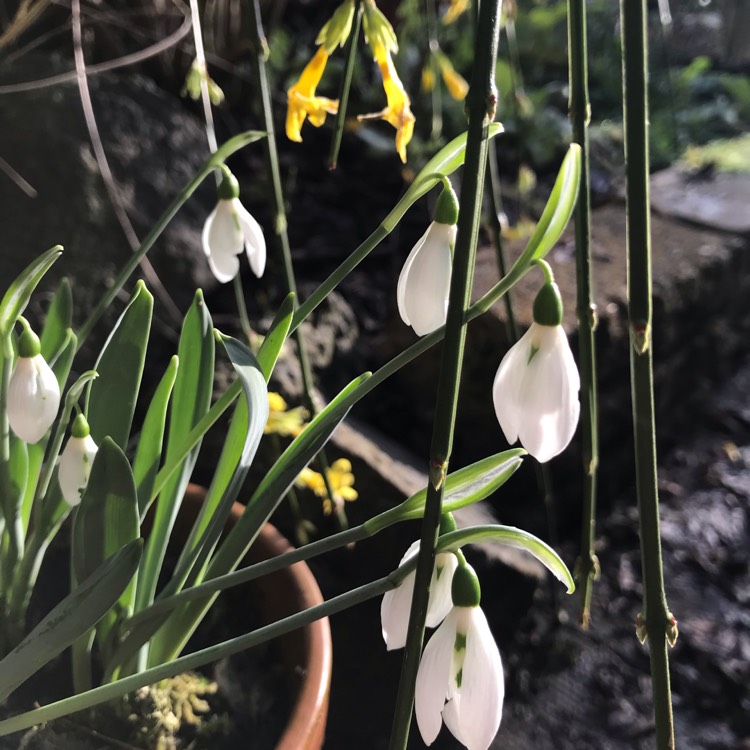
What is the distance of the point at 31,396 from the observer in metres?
0.53

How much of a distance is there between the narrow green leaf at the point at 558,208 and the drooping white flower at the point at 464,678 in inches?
8.4

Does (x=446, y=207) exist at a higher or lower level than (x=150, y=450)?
higher

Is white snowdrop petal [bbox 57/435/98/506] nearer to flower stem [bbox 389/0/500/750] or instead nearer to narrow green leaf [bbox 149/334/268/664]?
narrow green leaf [bbox 149/334/268/664]

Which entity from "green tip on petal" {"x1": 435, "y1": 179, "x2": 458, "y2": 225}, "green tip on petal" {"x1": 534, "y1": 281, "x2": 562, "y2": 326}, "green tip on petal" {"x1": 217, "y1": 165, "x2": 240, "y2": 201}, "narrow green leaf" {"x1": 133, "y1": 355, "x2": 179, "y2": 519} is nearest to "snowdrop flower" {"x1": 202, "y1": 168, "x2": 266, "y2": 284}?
"green tip on petal" {"x1": 217, "y1": 165, "x2": 240, "y2": 201}

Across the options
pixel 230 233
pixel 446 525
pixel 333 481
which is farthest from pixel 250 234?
pixel 333 481

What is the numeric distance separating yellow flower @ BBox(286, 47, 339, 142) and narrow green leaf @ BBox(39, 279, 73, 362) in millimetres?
288

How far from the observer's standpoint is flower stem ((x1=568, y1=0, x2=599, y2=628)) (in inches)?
19.0

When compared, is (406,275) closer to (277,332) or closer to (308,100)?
(277,332)

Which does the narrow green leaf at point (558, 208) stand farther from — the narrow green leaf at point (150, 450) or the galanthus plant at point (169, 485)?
the narrow green leaf at point (150, 450)

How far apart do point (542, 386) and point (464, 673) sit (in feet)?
0.59

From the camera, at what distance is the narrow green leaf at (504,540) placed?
43 centimetres

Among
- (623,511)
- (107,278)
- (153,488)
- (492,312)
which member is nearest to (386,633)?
(153,488)

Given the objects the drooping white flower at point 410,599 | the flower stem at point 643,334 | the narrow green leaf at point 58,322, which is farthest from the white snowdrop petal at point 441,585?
the narrow green leaf at point 58,322

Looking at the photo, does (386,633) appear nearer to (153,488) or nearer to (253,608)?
(153,488)
